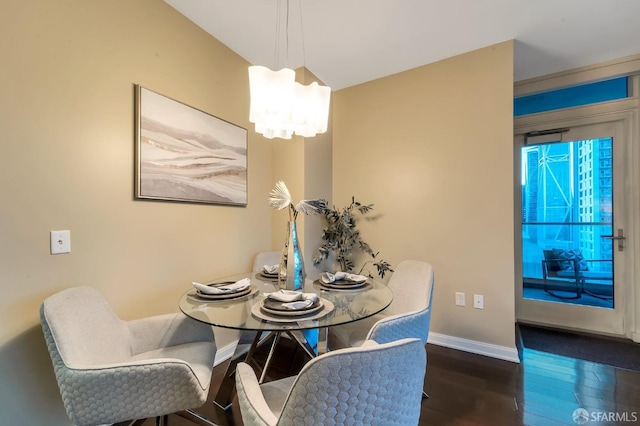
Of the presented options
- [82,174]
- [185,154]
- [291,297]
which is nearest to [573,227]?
[291,297]

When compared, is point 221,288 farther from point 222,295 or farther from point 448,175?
point 448,175

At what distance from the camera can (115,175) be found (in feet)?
5.17

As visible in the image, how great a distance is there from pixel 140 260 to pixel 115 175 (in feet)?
1.71

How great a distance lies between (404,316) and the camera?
1.24 meters

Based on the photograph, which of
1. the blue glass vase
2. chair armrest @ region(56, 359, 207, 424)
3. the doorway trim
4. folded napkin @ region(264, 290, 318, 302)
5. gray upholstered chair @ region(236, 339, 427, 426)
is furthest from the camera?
the doorway trim

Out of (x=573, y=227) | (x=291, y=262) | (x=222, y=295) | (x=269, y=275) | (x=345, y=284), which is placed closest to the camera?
(x=222, y=295)

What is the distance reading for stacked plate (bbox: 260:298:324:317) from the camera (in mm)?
1172

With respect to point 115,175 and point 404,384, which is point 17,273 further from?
point 404,384

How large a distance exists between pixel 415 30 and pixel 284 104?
1.40 meters

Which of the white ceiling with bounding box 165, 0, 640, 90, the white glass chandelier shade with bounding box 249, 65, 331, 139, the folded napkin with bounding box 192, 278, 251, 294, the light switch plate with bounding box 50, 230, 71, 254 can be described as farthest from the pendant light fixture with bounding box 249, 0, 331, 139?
the light switch plate with bounding box 50, 230, 71, 254

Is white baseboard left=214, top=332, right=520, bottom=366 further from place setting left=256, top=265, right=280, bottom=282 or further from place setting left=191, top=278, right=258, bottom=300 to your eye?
place setting left=191, top=278, right=258, bottom=300

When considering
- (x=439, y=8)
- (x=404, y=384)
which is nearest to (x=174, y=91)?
(x=439, y=8)

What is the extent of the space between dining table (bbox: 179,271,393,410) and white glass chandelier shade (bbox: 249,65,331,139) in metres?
0.95

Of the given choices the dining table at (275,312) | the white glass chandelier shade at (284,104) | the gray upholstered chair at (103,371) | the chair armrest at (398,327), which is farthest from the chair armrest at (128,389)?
the white glass chandelier shade at (284,104)
